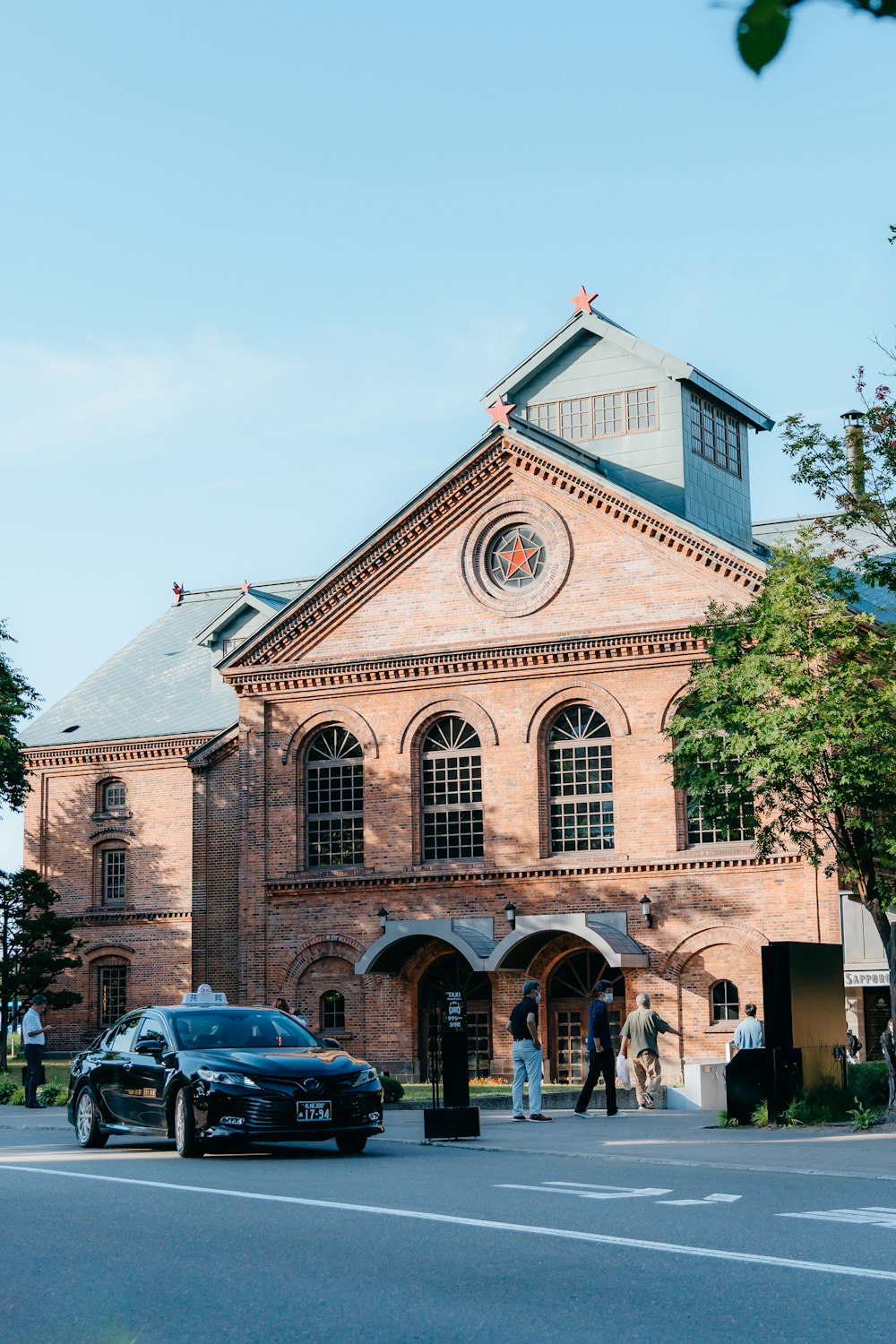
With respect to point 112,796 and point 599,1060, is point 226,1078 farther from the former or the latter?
point 112,796

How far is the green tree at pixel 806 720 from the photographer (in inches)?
824

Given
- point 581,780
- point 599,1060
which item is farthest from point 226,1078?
point 581,780

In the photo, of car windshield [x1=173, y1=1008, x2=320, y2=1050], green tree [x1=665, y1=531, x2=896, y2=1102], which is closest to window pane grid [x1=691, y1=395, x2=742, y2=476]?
green tree [x1=665, y1=531, x2=896, y2=1102]

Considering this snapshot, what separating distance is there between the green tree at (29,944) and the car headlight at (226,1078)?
2389cm

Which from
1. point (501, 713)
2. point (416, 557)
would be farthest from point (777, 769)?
point (416, 557)

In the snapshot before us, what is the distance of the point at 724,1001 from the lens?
30906 mm

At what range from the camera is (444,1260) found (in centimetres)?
862

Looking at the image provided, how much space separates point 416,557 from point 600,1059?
1518 cm

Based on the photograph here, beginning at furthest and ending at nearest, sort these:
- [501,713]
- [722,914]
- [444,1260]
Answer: [501,713] → [722,914] → [444,1260]

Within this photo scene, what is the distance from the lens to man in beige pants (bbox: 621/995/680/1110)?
2416cm

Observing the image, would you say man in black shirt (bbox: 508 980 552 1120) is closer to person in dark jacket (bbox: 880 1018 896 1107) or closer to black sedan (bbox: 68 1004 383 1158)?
person in dark jacket (bbox: 880 1018 896 1107)

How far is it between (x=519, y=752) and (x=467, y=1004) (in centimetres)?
526

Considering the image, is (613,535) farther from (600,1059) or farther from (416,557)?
(600,1059)

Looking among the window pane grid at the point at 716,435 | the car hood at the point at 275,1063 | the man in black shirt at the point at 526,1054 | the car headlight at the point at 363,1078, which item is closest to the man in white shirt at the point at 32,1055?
the man in black shirt at the point at 526,1054
